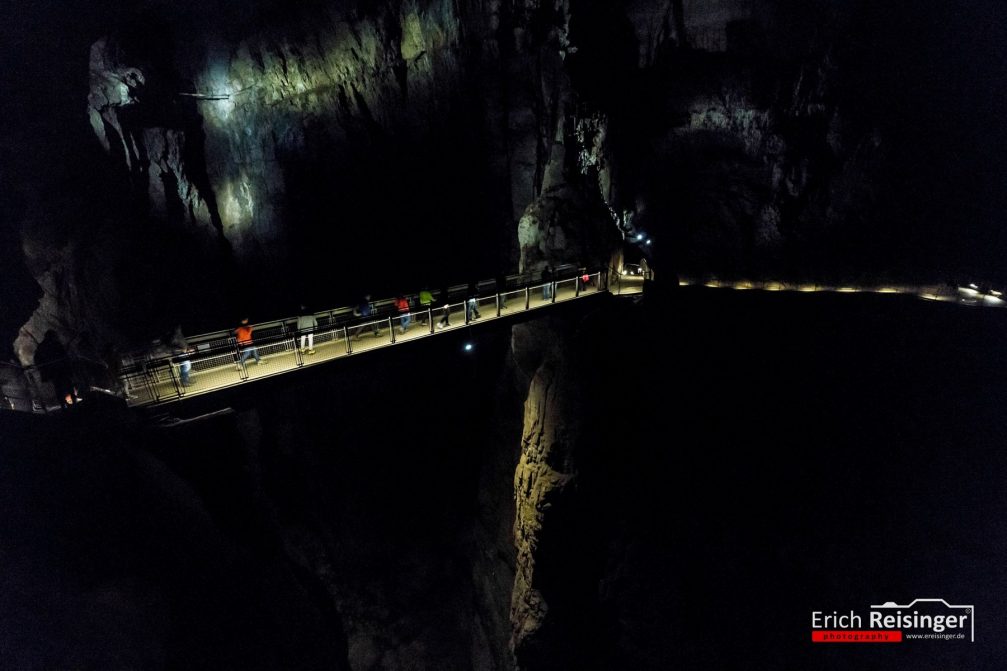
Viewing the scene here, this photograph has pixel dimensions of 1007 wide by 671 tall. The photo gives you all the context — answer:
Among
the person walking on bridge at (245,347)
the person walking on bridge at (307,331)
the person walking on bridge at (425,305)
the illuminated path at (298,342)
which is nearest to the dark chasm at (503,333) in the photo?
the illuminated path at (298,342)

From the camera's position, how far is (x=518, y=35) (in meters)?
14.9

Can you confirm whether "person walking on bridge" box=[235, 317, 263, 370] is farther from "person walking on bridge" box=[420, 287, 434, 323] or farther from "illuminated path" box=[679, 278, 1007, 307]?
"illuminated path" box=[679, 278, 1007, 307]

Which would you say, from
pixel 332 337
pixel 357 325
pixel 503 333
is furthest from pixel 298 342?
A: pixel 503 333

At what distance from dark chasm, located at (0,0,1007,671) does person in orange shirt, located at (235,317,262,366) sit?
227mm

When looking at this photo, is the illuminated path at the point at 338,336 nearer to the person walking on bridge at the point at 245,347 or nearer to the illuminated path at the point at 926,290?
the illuminated path at the point at 926,290

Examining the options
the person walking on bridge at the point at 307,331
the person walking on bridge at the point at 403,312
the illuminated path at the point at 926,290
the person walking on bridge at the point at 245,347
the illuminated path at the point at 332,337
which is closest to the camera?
the illuminated path at the point at 332,337

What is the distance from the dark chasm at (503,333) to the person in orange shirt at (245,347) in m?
0.23

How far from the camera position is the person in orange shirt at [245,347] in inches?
336

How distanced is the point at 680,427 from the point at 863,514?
5.29 meters

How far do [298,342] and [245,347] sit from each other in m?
1.02

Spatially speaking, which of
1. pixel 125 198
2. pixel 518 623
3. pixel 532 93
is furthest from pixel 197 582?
pixel 532 93

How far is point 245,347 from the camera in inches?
358

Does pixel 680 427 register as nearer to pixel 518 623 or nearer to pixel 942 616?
pixel 518 623

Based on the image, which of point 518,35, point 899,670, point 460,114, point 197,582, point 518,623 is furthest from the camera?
point 460,114
